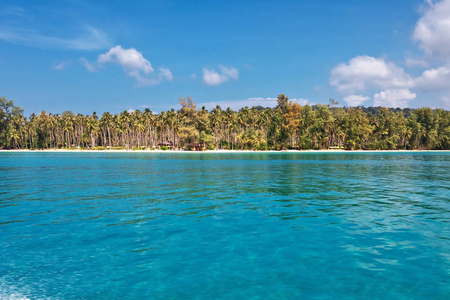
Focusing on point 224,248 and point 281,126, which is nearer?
point 224,248

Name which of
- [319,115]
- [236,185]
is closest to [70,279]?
[236,185]

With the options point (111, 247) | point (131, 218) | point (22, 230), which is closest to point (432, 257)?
point (111, 247)

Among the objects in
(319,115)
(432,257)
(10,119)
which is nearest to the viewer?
(432,257)

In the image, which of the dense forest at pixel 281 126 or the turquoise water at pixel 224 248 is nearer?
the turquoise water at pixel 224 248

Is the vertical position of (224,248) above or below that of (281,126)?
below

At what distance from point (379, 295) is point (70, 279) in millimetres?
8530

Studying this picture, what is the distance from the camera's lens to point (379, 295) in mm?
8219

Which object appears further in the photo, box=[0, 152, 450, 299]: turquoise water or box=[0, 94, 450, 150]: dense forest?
box=[0, 94, 450, 150]: dense forest

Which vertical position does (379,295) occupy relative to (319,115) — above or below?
below

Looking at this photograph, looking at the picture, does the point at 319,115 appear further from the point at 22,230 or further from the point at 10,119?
the point at 10,119

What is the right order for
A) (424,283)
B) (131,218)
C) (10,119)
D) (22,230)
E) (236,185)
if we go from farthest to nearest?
(10,119), (236,185), (131,218), (22,230), (424,283)

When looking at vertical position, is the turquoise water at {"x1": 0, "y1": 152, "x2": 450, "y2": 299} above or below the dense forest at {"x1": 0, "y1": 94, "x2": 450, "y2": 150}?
below

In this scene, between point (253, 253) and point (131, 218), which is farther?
point (131, 218)

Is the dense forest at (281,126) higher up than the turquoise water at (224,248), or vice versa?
the dense forest at (281,126)
